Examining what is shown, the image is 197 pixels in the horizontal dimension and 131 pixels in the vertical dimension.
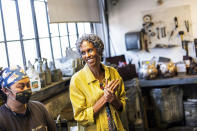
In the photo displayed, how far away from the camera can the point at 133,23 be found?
618 centimetres

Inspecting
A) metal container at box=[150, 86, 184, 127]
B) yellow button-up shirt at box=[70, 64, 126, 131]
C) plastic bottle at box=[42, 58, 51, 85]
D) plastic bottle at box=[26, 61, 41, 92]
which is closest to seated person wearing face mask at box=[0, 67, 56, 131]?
yellow button-up shirt at box=[70, 64, 126, 131]

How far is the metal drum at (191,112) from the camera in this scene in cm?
520

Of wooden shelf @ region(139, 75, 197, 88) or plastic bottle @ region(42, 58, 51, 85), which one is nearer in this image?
plastic bottle @ region(42, 58, 51, 85)

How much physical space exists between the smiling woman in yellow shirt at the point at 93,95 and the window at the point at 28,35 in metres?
1.42

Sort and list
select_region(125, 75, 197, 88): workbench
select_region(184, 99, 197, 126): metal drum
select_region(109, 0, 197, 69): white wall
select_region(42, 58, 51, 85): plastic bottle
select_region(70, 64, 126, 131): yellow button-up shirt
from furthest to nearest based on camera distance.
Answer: select_region(109, 0, 197, 69): white wall
select_region(184, 99, 197, 126): metal drum
select_region(125, 75, 197, 88): workbench
select_region(42, 58, 51, 85): plastic bottle
select_region(70, 64, 126, 131): yellow button-up shirt

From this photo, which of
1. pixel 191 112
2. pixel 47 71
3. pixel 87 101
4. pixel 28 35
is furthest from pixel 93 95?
pixel 191 112

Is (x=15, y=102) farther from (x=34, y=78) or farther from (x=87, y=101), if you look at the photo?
(x=34, y=78)

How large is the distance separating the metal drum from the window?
8.30 feet

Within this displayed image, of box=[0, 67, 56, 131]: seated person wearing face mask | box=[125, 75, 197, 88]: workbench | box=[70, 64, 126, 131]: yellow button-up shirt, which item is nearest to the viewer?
box=[0, 67, 56, 131]: seated person wearing face mask

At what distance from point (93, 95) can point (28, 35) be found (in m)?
1.95

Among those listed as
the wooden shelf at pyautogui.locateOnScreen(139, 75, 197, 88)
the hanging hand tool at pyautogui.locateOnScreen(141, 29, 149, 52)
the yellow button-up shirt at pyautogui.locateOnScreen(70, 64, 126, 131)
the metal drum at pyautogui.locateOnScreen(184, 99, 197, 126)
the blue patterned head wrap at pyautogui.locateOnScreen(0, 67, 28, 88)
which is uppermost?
the hanging hand tool at pyautogui.locateOnScreen(141, 29, 149, 52)

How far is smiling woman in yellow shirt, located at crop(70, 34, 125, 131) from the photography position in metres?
2.17

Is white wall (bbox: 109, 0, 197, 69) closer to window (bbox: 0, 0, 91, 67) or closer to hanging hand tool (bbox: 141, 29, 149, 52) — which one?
hanging hand tool (bbox: 141, 29, 149, 52)

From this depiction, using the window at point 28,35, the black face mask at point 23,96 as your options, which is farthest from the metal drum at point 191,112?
the black face mask at point 23,96
